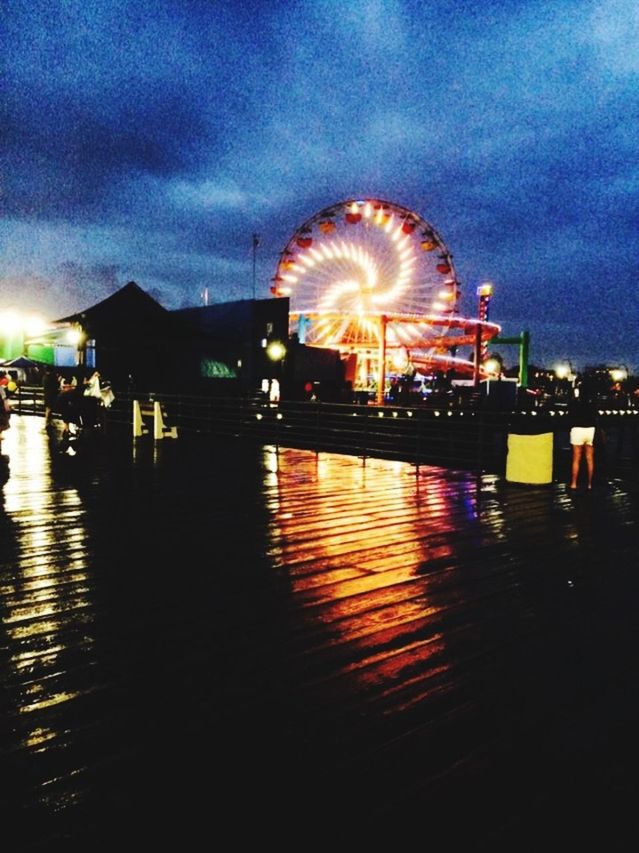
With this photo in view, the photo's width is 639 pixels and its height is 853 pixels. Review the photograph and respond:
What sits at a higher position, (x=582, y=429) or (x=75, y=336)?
(x=75, y=336)

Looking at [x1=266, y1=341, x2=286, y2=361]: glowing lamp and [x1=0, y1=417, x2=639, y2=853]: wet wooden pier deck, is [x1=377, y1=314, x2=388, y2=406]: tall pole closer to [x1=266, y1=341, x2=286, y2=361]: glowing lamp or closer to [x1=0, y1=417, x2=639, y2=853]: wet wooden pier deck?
[x1=266, y1=341, x2=286, y2=361]: glowing lamp

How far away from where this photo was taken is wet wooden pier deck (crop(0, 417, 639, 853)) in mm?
1989

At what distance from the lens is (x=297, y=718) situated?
2584mm

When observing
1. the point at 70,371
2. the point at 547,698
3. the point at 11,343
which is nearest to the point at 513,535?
the point at 547,698

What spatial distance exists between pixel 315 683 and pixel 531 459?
23.8ft

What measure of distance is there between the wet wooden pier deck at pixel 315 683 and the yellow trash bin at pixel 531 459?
288cm

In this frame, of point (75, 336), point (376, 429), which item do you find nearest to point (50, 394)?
point (75, 336)

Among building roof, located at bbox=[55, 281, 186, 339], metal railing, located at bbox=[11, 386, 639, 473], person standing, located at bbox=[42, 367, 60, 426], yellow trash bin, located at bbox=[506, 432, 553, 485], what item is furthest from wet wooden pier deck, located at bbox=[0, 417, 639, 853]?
building roof, located at bbox=[55, 281, 186, 339]

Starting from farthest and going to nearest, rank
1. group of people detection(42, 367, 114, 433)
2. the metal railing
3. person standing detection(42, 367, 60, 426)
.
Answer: person standing detection(42, 367, 60, 426) < group of people detection(42, 367, 114, 433) < the metal railing

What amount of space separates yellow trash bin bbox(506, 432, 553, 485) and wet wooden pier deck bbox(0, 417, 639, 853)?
114 inches

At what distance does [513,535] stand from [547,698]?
11.2 feet

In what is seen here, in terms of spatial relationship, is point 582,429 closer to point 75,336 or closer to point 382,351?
point 75,336

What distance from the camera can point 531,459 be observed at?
9320mm

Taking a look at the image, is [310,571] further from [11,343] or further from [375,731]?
[11,343]
